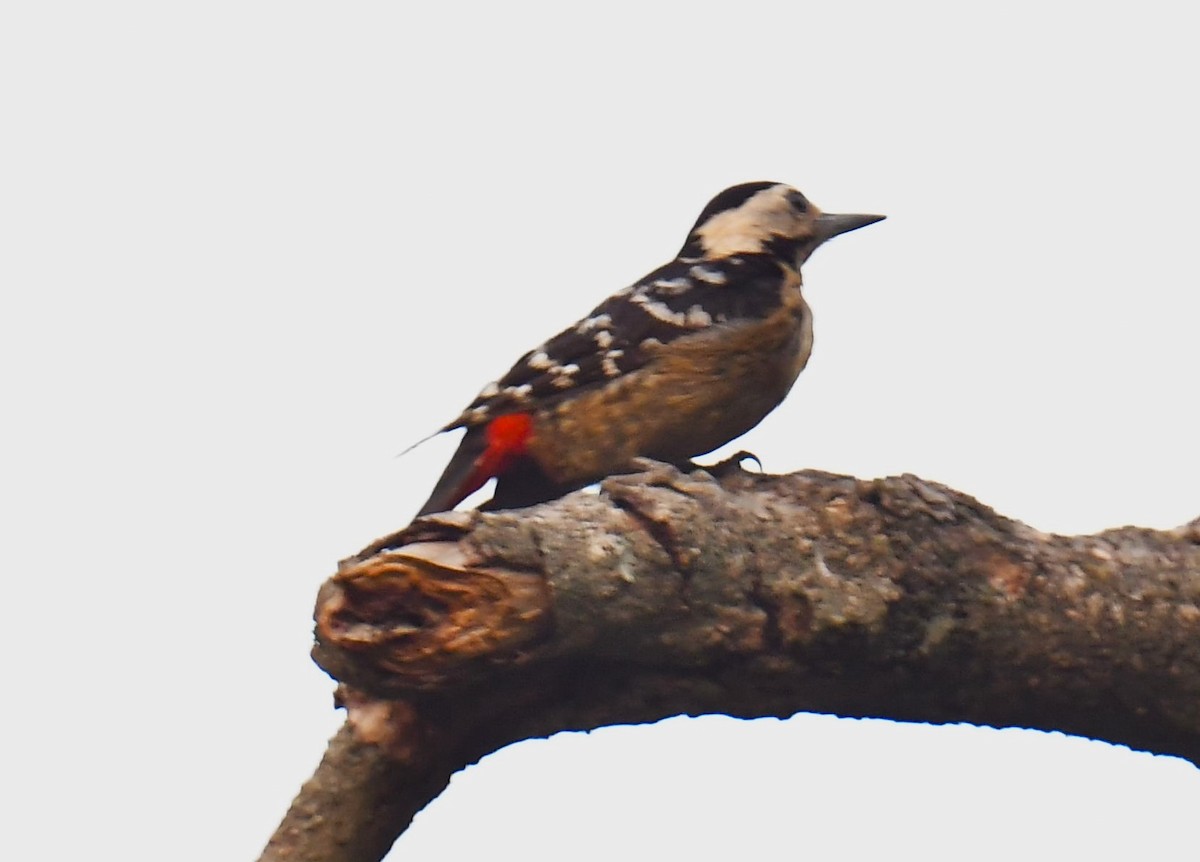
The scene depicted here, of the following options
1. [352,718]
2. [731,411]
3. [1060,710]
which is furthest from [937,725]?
[731,411]

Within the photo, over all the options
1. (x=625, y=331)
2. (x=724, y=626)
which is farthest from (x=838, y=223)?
(x=724, y=626)

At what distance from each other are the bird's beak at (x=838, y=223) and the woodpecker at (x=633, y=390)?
0.61m

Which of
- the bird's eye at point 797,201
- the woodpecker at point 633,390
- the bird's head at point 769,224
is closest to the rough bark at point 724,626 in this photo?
the woodpecker at point 633,390

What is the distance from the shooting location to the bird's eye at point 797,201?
5551 mm

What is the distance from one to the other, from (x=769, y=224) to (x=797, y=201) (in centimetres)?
13

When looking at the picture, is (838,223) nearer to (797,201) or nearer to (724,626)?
(797,201)

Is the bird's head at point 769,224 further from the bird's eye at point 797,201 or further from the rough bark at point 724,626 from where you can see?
the rough bark at point 724,626

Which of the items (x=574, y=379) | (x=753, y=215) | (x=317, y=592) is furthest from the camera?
(x=753, y=215)

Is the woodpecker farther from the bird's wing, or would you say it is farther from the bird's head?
the bird's head

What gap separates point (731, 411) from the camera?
479cm

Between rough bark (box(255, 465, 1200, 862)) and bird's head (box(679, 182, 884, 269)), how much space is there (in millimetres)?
2052

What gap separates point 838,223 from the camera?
5598 millimetres

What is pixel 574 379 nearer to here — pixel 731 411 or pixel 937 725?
pixel 731 411

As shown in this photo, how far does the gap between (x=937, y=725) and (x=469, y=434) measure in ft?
5.71
